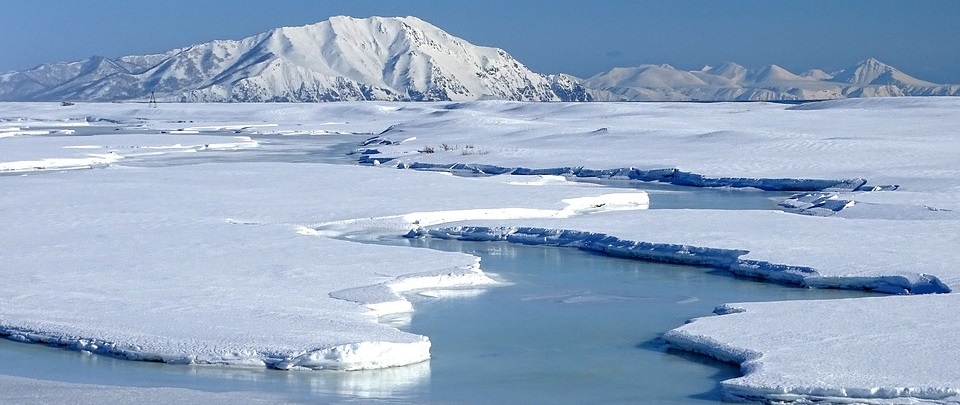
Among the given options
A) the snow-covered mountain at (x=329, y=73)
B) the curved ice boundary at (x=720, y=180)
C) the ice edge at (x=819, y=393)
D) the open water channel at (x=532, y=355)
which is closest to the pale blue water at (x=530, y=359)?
the open water channel at (x=532, y=355)

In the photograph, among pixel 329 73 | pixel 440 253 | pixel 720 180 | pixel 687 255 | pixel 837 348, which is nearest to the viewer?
pixel 837 348

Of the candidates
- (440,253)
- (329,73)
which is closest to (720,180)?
(440,253)

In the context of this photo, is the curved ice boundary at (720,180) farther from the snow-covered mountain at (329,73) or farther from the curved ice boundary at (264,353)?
the snow-covered mountain at (329,73)

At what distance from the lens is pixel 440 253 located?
1107cm

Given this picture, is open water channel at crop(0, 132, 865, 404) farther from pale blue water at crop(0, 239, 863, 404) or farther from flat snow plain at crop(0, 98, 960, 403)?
flat snow plain at crop(0, 98, 960, 403)

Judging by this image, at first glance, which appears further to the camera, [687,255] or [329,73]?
[329,73]

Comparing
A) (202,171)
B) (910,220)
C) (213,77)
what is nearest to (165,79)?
(213,77)

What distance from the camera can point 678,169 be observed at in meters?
21.2

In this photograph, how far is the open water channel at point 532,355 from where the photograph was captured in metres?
6.75

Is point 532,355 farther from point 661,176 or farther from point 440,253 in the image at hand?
point 661,176

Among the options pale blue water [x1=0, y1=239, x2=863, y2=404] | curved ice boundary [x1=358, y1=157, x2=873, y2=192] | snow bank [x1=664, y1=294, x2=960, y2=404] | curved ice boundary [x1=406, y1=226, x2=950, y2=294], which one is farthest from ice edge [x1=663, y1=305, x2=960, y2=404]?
curved ice boundary [x1=358, y1=157, x2=873, y2=192]

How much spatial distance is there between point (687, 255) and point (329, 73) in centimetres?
13152

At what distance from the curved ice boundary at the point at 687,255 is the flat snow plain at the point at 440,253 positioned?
0.02 m

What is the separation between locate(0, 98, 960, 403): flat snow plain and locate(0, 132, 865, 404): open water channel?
0.57ft
